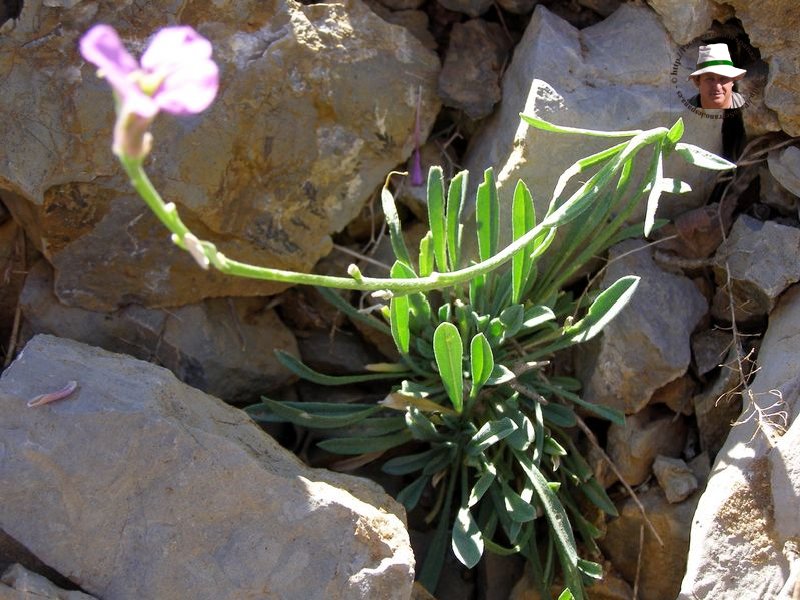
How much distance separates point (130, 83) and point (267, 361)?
1.48 metres

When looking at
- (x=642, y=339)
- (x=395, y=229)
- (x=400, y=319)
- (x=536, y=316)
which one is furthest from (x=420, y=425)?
(x=642, y=339)

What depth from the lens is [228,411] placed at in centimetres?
215

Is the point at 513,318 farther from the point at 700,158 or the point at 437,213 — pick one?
the point at 700,158

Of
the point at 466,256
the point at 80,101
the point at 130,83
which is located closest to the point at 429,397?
the point at 466,256

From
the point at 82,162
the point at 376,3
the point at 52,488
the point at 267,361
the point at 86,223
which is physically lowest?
the point at 267,361

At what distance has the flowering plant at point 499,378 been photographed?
2115 millimetres

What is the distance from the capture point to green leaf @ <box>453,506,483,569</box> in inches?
79.0

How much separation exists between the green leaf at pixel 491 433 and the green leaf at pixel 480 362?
0.09 metres

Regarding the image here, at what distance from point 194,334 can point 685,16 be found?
4.89ft

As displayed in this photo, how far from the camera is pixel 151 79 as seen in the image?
1.10m

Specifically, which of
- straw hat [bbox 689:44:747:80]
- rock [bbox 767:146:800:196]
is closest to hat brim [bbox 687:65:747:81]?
straw hat [bbox 689:44:747:80]

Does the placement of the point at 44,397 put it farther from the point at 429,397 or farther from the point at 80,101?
the point at 429,397

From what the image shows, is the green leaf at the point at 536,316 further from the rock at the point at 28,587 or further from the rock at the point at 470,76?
the rock at the point at 28,587

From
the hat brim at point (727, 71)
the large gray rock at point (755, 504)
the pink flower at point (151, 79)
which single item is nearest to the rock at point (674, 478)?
the large gray rock at point (755, 504)
